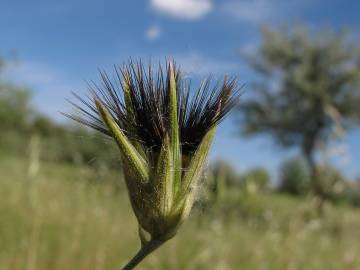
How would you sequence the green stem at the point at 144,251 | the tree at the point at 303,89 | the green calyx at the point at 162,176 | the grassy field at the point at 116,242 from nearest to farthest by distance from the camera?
1. the green stem at the point at 144,251
2. the green calyx at the point at 162,176
3. the grassy field at the point at 116,242
4. the tree at the point at 303,89

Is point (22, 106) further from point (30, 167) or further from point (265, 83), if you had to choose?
point (30, 167)

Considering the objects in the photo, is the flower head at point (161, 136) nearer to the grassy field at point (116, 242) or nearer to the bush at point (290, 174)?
the grassy field at point (116, 242)

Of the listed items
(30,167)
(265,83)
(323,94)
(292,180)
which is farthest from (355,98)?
(30,167)

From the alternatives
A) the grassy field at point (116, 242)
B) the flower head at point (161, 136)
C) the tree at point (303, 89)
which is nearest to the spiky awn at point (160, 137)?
the flower head at point (161, 136)

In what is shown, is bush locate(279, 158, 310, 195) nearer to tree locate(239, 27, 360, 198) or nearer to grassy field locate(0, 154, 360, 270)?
tree locate(239, 27, 360, 198)

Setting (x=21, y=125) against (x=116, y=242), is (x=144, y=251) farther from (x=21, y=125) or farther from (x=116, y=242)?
(x=21, y=125)

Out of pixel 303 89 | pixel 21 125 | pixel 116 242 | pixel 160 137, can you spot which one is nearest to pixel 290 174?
pixel 303 89

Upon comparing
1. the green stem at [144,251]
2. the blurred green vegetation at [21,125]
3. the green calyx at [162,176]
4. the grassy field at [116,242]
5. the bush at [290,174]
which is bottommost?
the bush at [290,174]

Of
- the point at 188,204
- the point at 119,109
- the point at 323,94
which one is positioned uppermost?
the point at 323,94
